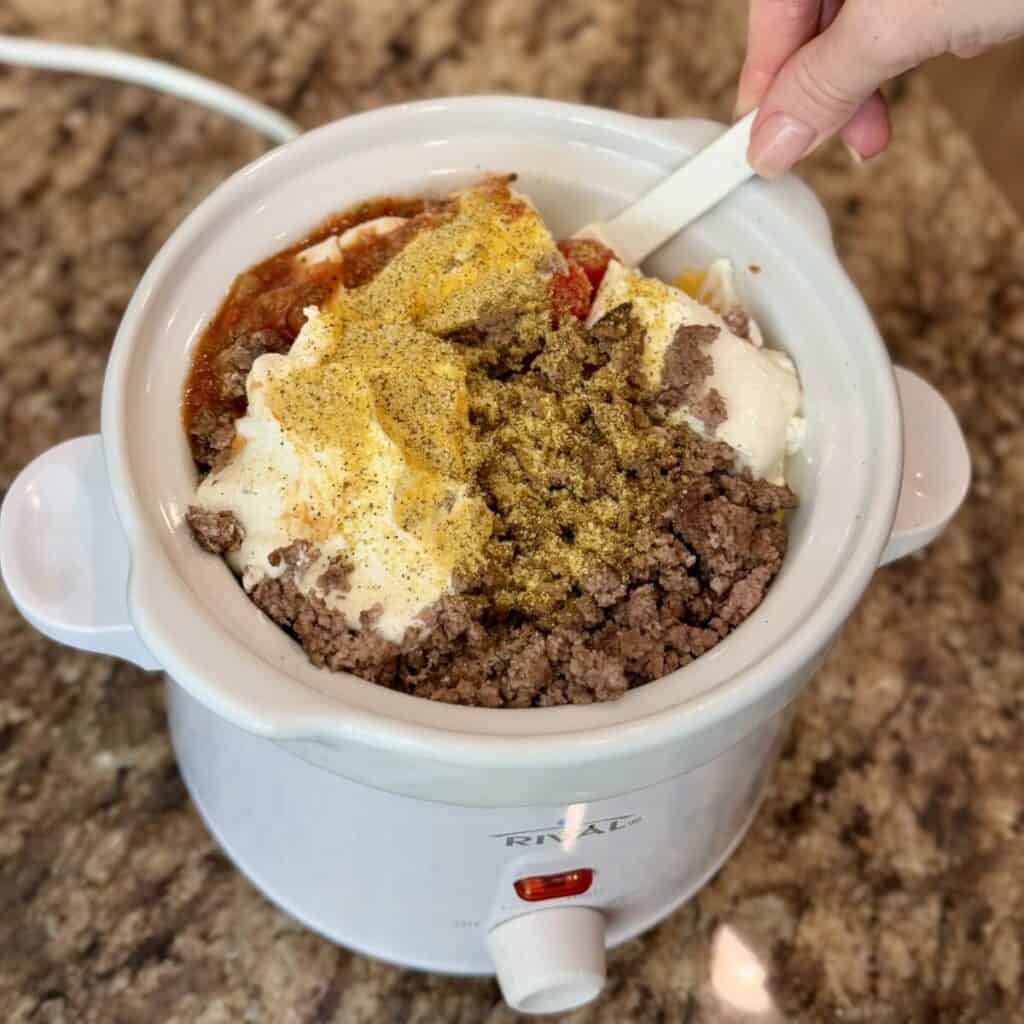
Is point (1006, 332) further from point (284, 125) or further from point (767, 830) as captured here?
point (284, 125)

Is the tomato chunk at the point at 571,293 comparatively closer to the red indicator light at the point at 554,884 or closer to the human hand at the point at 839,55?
the human hand at the point at 839,55

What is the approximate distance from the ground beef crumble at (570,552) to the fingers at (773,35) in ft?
0.59

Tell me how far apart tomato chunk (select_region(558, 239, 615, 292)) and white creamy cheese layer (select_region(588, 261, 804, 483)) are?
0.03 meters

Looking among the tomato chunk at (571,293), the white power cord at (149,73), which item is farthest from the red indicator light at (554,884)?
the white power cord at (149,73)

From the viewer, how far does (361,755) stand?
53 cm

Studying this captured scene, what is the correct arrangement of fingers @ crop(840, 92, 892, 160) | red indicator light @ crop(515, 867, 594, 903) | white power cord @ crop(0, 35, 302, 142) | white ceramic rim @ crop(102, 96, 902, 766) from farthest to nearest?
1. white power cord @ crop(0, 35, 302, 142)
2. fingers @ crop(840, 92, 892, 160)
3. red indicator light @ crop(515, 867, 594, 903)
4. white ceramic rim @ crop(102, 96, 902, 766)

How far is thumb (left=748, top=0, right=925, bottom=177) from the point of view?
24.0 inches

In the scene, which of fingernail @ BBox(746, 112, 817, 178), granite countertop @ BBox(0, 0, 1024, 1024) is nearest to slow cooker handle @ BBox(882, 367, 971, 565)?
fingernail @ BBox(746, 112, 817, 178)

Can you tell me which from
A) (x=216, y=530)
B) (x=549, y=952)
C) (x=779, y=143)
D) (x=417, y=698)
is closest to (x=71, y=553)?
(x=216, y=530)

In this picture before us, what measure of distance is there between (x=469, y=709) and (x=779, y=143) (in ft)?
1.18

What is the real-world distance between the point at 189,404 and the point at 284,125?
0.49 metres

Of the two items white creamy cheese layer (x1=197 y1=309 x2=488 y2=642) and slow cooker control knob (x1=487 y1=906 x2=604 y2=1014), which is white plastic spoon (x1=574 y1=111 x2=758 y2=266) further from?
slow cooker control knob (x1=487 y1=906 x2=604 y2=1014)

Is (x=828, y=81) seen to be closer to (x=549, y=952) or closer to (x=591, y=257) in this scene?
(x=591, y=257)

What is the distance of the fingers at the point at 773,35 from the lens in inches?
28.7
